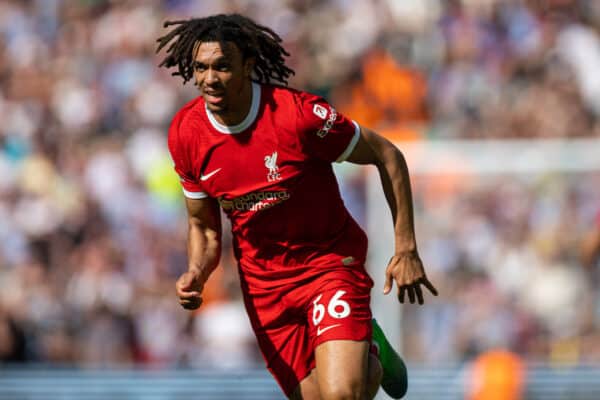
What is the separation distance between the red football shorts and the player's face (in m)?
1.05

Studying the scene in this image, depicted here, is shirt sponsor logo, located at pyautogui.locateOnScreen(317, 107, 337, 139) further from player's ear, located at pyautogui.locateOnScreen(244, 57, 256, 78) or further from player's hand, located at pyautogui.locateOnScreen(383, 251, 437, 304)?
player's hand, located at pyautogui.locateOnScreen(383, 251, 437, 304)

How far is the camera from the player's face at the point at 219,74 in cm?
646

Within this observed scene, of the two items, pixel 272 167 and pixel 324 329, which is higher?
pixel 272 167

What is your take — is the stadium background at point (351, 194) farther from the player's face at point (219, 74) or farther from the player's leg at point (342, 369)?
the player's face at point (219, 74)

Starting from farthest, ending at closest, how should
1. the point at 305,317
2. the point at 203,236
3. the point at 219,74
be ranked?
the point at 203,236
the point at 305,317
the point at 219,74

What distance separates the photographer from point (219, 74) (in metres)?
6.46

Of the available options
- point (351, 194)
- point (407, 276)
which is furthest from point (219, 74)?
point (351, 194)

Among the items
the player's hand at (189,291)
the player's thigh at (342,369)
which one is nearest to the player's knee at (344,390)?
the player's thigh at (342,369)

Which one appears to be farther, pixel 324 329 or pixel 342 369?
pixel 324 329

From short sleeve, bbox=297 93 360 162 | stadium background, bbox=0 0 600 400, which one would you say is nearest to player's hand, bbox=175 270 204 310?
short sleeve, bbox=297 93 360 162

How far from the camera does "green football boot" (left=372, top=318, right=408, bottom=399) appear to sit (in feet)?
23.4

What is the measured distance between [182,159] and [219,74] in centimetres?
57

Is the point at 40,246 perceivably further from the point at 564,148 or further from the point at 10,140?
the point at 564,148

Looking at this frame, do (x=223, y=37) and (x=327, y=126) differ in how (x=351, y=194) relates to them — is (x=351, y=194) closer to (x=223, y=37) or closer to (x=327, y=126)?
(x=327, y=126)
